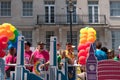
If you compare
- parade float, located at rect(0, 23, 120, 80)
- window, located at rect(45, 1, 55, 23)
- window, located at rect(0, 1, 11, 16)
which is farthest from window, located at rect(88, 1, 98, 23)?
parade float, located at rect(0, 23, 120, 80)

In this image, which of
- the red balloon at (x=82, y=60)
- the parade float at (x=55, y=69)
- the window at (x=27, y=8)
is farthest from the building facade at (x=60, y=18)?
the parade float at (x=55, y=69)

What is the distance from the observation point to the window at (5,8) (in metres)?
35.0

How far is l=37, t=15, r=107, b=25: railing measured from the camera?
3425 cm

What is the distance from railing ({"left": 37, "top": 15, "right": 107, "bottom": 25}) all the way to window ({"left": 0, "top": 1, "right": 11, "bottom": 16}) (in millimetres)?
2900

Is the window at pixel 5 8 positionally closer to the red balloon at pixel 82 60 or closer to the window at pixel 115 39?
the window at pixel 115 39

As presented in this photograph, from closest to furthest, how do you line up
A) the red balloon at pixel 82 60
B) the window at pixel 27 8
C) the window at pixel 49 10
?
the red balloon at pixel 82 60 < the window at pixel 49 10 < the window at pixel 27 8

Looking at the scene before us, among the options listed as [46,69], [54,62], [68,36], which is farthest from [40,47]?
[68,36]

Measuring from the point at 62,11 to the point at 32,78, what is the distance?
1087 inches

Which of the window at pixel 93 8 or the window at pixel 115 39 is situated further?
the window at pixel 93 8

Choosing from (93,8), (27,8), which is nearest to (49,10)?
(27,8)

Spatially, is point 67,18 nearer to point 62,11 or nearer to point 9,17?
point 62,11

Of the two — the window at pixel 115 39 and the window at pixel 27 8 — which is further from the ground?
the window at pixel 27 8

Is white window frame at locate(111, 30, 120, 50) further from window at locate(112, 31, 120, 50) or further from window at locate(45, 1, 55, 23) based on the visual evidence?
window at locate(45, 1, 55, 23)

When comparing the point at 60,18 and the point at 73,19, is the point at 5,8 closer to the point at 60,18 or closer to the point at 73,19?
the point at 60,18
